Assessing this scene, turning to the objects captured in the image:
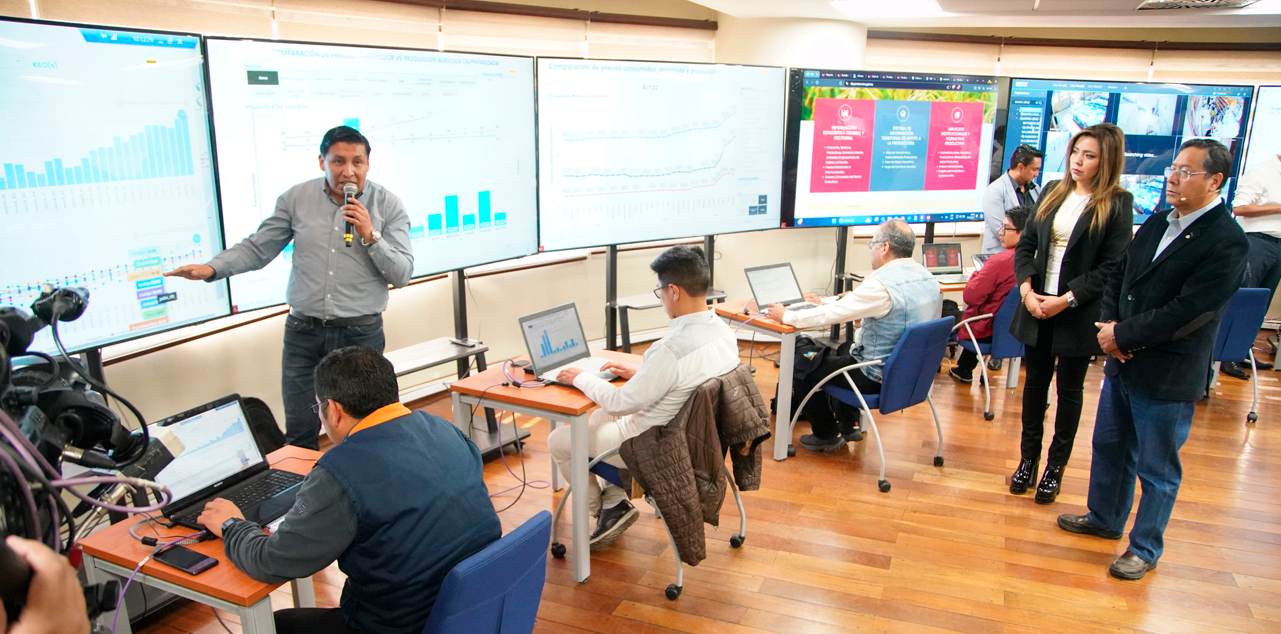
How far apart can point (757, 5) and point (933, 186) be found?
185 centimetres

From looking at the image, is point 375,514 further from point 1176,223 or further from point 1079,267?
point 1079,267

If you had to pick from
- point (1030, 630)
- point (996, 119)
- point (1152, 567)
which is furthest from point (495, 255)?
point (996, 119)

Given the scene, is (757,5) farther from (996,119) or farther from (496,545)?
(496,545)

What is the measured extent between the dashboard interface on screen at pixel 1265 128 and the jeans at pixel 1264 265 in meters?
1.31

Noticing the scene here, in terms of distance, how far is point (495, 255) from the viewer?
4.11 metres

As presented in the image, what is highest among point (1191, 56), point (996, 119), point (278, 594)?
point (1191, 56)

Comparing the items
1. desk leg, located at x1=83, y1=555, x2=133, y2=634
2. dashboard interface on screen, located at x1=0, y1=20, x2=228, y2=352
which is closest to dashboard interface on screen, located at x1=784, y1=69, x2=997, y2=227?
dashboard interface on screen, located at x1=0, y1=20, x2=228, y2=352

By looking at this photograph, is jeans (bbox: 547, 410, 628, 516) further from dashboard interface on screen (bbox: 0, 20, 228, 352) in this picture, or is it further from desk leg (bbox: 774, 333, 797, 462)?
dashboard interface on screen (bbox: 0, 20, 228, 352)

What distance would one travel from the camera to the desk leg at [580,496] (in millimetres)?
2838

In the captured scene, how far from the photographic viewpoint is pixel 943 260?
543 cm

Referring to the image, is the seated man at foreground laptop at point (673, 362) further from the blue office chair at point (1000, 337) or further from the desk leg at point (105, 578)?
the blue office chair at point (1000, 337)

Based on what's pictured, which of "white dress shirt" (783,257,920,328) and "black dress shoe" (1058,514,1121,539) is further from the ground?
"white dress shirt" (783,257,920,328)

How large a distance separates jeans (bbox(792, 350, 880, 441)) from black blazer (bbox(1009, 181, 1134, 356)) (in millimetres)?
828

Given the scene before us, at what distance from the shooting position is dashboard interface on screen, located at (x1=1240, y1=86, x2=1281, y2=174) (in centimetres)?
604
